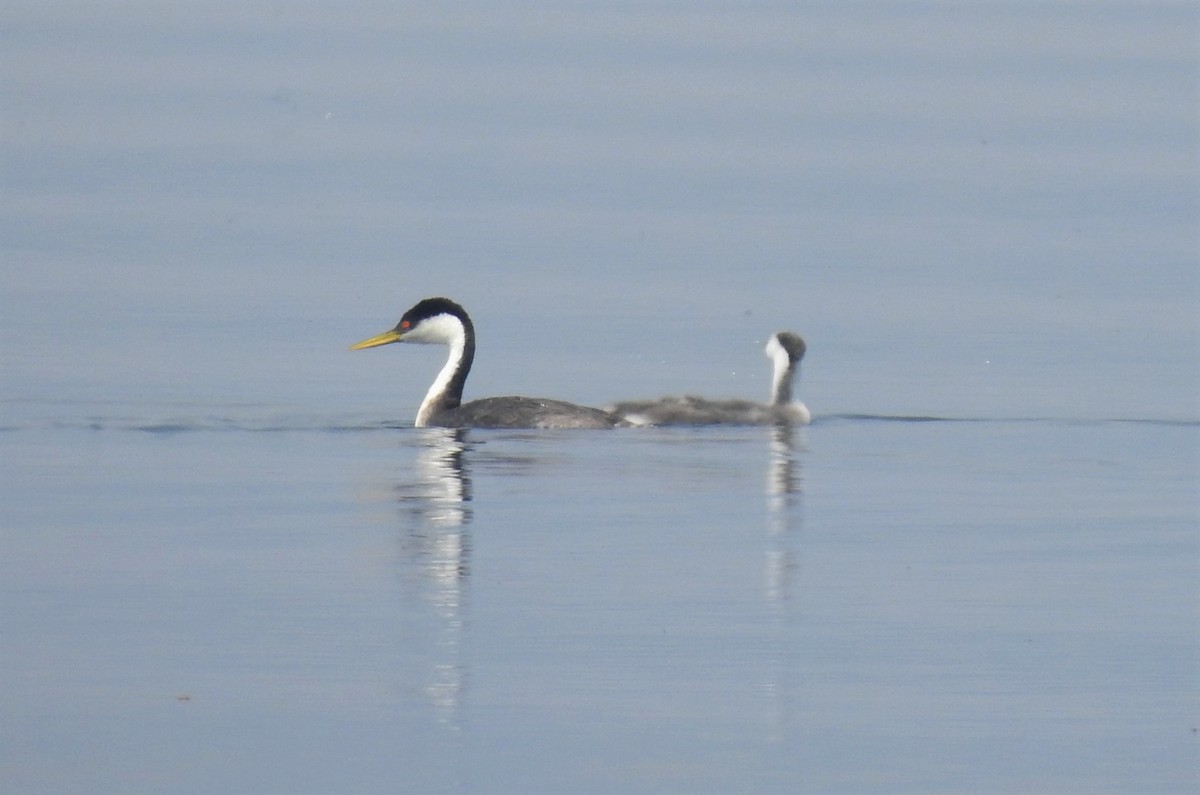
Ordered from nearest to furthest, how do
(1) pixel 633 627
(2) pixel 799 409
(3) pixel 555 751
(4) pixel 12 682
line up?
1. (3) pixel 555 751
2. (4) pixel 12 682
3. (1) pixel 633 627
4. (2) pixel 799 409

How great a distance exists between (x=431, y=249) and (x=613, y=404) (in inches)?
311

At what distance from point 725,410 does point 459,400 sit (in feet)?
5.98

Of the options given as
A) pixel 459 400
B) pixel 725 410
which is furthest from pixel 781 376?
pixel 459 400

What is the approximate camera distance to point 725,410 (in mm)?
18078

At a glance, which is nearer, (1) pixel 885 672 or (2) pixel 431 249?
(1) pixel 885 672

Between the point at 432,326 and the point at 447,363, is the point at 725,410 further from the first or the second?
the point at 432,326

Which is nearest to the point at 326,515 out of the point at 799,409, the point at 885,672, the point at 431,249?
the point at 885,672

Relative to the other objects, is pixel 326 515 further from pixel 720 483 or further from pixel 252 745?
pixel 252 745

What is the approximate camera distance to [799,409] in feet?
58.7

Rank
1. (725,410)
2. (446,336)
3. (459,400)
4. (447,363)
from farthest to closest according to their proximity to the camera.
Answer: (446,336)
(447,363)
(459,400)
(725,410)

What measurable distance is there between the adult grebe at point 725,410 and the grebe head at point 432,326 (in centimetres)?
191

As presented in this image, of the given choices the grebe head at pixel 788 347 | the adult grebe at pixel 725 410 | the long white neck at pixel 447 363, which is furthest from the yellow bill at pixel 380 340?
the grebe head at pixel 788 347

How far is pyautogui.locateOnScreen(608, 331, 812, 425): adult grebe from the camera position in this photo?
1777 centimetres

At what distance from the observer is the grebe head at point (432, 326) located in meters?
19.4
